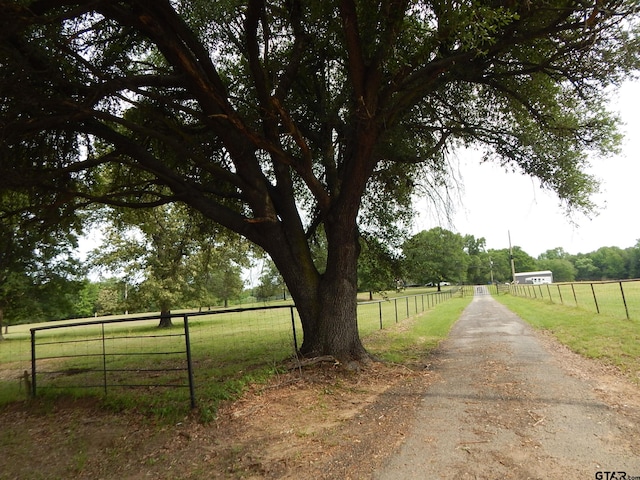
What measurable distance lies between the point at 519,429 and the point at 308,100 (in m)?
7.42

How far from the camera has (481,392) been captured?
5.81m

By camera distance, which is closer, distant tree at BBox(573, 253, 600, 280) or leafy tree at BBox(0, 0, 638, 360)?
leafy tree at BBox(0, 0, 638, 360)

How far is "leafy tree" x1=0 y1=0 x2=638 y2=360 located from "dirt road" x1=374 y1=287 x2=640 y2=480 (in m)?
2.48

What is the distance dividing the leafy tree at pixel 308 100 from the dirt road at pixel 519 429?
2479 millimetres

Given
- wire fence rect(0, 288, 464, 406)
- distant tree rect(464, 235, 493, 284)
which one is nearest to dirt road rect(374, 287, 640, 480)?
wire fence rect(0, 288, 464, 406)

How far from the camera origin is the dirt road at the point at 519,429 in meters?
3.46

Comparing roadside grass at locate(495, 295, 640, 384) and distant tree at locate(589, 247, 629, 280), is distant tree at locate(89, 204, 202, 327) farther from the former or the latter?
distant tree at locate(589, 247, 629, 280)

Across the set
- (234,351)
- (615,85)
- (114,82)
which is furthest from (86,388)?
(615,85)

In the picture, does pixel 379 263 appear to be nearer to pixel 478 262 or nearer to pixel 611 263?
pixel 478 262

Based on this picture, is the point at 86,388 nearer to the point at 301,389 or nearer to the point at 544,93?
the point at 301,389

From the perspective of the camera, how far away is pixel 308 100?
9.02m

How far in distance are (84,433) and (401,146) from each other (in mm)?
7719

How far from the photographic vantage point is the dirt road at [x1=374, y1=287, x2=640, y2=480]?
3461 millimetres

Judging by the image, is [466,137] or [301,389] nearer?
[301,389]
